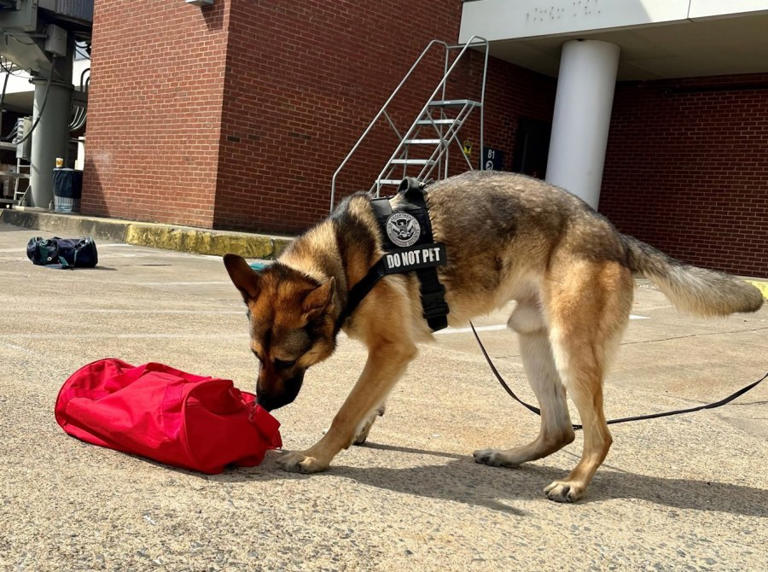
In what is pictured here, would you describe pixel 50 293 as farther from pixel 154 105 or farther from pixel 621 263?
pixel 154 105

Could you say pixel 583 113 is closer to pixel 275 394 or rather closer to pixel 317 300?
pixel 317 300

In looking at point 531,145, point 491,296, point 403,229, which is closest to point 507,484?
point 491,296

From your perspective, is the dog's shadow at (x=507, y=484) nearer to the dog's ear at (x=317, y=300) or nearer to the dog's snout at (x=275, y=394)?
the dog's snout at (x=275, y=394)

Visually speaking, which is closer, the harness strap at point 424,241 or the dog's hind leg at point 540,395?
the harness strap at point 424,241

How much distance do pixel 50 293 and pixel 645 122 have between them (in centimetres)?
1407

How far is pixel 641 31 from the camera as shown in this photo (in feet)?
44.3

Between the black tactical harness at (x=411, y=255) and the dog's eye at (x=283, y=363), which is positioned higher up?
the black tactical harness at (x=411, y=255)

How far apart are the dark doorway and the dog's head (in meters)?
14.6

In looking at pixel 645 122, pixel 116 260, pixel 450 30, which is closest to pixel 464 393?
pixel 116 260

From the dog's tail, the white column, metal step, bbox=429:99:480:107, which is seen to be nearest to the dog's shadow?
the dog's tail

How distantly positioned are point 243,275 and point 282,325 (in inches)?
10.5

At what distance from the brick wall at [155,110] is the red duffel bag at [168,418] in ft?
31.8

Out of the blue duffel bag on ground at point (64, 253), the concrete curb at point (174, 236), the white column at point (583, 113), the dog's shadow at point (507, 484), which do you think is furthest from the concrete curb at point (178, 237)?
the dog's shadow at point (507, 484)

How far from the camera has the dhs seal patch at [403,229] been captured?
3.45m
